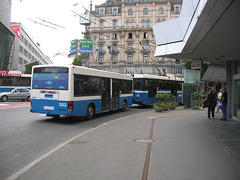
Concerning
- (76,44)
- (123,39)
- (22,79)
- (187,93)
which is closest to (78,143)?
(187,93)

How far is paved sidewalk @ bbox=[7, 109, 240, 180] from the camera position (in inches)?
174

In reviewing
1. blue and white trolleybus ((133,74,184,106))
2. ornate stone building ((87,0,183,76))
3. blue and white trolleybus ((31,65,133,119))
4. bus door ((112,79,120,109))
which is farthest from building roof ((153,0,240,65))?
ornate stone building ((87,0,183,76))

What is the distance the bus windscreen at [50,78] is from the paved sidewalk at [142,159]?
12.0ft

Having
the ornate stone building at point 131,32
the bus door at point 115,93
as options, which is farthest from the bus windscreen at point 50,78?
the ornate stone building at point 131,32

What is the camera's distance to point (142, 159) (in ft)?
17.8

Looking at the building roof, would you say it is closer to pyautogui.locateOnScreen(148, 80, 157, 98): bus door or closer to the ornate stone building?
pyautogui.locateOnScreen(148, 80, 157, 98): bus door

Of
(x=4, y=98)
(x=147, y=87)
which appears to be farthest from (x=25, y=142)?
(x=4, y=98)

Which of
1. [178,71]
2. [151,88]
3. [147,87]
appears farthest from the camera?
[178,71]

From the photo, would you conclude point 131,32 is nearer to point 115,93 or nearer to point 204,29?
point 115,93

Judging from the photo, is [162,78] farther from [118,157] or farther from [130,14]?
[130,14]

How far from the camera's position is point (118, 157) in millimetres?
5594

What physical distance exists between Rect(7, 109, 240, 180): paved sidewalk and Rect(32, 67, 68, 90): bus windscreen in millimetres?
3646

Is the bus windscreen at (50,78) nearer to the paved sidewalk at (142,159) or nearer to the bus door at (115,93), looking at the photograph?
the paved sidewalk at (142,159)

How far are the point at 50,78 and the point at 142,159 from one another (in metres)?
7.16
